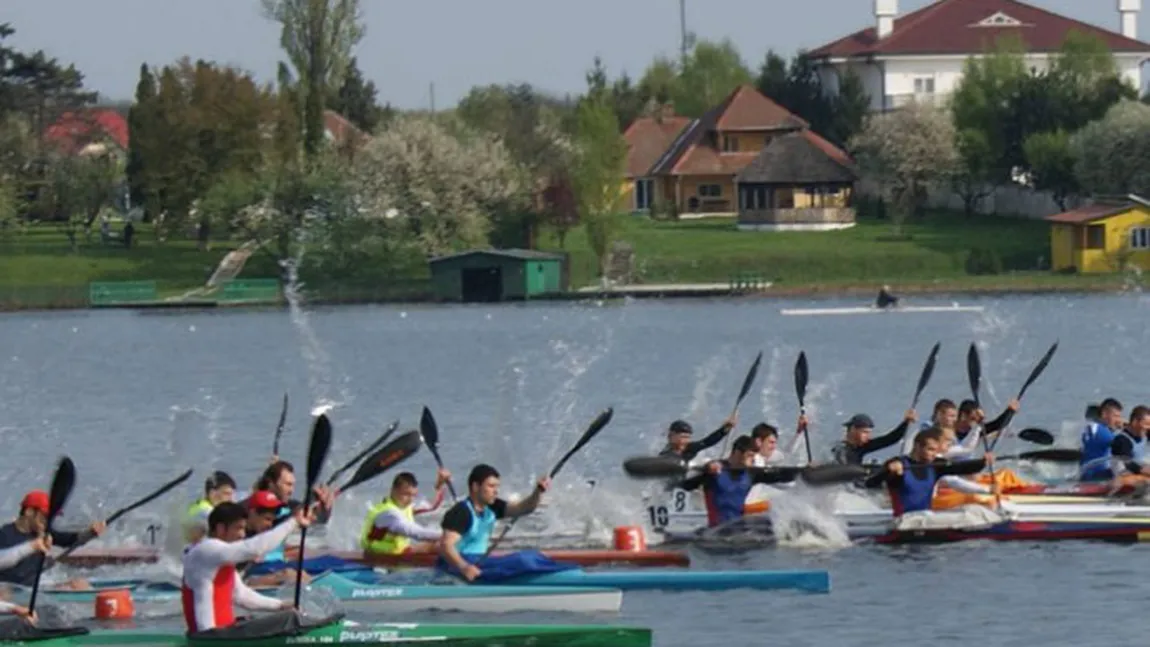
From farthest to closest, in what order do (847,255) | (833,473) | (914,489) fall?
(847,255) < (914,489) < (833,473)

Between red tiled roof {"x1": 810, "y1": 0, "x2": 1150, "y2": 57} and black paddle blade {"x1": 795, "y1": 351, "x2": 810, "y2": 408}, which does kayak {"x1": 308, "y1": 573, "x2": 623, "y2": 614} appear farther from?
red tiled roof {"x1": 810, "y1": 0, "x2": 1150, "y2": 57}

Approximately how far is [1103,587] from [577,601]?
524cm

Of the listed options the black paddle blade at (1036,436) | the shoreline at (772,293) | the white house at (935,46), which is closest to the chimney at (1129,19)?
the white house at (935,46)

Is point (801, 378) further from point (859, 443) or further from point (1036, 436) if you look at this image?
point (859, 443)

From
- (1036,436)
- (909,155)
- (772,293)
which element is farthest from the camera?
(909,155)

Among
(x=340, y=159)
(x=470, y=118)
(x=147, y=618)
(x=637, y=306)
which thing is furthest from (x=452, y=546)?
(x=470, y=118)

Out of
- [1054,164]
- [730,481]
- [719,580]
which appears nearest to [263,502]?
[719,580]

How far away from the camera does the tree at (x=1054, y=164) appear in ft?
325

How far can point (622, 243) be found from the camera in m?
96.8

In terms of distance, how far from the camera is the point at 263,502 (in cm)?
2088

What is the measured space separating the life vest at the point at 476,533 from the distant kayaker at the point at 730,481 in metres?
4.00

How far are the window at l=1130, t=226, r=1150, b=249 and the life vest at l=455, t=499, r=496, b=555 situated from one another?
223ft

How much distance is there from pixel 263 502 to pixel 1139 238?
70.3 metres

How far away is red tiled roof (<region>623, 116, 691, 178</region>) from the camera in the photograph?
4716 inches
